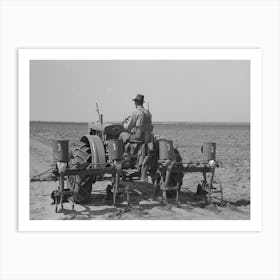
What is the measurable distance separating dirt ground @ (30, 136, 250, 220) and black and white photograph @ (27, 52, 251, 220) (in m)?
0.01

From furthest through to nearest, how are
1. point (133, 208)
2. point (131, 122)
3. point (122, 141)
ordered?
1. point (131, 122)
2. point (133, 208)
3. point (122, 141)

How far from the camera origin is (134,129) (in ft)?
21.8

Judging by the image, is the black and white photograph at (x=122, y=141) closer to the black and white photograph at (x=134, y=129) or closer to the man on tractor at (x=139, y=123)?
the black and white photograph at (x=134, y=129)

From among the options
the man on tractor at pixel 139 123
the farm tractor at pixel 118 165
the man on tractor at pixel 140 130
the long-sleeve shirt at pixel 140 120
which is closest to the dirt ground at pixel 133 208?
the farm tractor at pixel 118 165

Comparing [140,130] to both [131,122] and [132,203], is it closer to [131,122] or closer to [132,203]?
[131,122]

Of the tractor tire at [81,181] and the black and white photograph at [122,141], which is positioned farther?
the tractor tire at [81,181]
